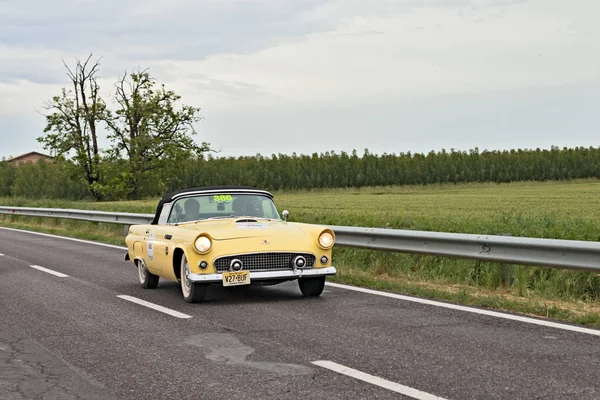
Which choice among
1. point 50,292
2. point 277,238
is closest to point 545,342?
point 277,238

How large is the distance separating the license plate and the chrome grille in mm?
110

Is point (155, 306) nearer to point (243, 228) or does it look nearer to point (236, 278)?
point (236, 278)

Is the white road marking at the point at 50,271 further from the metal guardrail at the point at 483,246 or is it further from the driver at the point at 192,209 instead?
the metal guardrail at the point at 483,246

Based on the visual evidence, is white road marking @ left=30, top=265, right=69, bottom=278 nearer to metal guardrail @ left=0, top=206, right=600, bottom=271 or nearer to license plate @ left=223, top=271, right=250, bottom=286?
metal guardrail @ left=0, top=206, right=600, bottom=271

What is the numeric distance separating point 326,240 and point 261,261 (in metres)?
0.83

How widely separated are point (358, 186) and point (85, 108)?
30.9 metres

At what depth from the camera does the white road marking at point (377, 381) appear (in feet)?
15.8

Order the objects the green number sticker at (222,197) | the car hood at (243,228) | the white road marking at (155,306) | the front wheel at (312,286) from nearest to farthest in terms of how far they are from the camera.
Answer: the white road marking at (155,306)
the car hood at (243,228)
the front wheel at (312,286)
the green number sticker at (222,197)

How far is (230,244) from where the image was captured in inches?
347

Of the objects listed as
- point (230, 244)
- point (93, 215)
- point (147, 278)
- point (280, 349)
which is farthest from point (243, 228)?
point (93, 215)

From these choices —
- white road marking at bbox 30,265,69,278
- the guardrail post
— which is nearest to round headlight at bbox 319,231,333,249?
the guardrail post

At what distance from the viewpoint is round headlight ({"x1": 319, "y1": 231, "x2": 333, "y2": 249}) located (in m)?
9.22

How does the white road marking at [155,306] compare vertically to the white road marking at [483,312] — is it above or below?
above

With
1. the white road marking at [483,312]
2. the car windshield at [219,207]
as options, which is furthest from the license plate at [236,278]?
the white road marking at [483,312]
